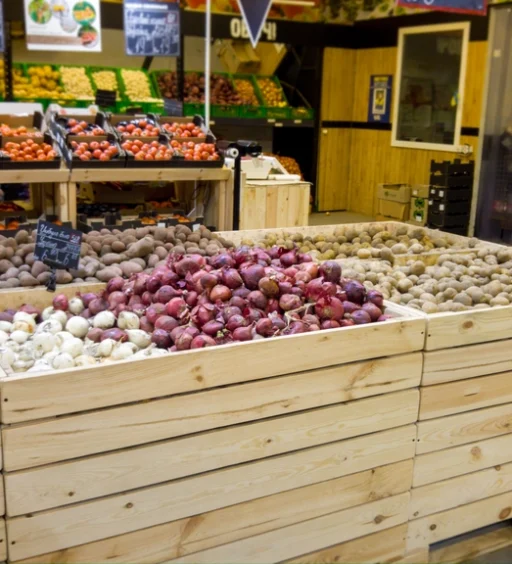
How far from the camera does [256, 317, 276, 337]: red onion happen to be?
2258mm

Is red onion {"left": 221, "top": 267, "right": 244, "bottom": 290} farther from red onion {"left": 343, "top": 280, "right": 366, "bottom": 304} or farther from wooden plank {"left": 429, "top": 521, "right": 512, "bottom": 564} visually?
wooden plank {"left": 429, "top": 521, "right": 512, "bottom": 564}

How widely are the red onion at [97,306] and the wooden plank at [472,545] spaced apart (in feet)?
5.10

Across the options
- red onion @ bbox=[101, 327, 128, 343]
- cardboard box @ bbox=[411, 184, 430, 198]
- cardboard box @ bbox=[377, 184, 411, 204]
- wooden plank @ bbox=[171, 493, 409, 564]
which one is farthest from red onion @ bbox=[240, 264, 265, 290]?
cardboard box @ bbox=[377, 184, 411, 204]

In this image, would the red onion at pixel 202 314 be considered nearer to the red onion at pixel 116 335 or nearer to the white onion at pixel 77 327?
the red onion at pixel 116 335

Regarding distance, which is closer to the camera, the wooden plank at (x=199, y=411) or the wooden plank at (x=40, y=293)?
the wooden plank at (x=199, y=411)

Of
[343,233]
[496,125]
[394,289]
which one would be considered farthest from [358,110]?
[394,289]

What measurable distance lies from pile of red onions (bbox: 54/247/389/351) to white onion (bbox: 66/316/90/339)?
135 millimetres

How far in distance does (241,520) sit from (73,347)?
2.49ft

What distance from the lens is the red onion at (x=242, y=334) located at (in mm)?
2193

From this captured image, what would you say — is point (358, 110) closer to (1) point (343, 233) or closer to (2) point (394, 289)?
(1) point (343, 233)

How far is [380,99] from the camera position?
10773mm

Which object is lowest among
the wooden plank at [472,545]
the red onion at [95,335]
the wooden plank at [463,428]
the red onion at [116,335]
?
the wooden plank at [472,545]

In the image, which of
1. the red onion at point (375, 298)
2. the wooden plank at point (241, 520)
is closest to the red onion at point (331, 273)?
the red onion at point (375, 298)

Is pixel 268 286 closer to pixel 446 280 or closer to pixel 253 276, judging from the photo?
pixel 253 276
